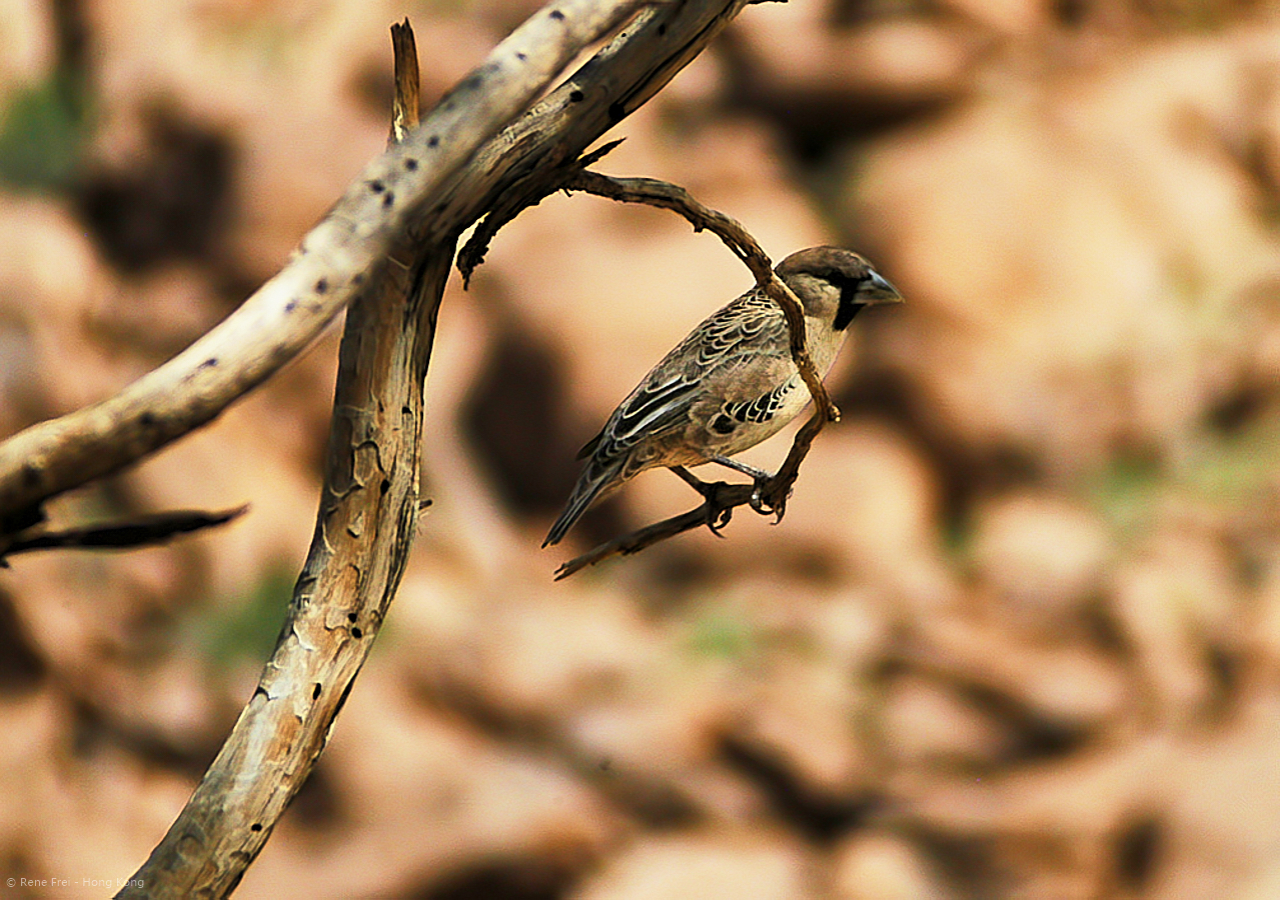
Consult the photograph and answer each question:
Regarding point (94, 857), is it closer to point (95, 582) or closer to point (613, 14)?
point (95, 582)

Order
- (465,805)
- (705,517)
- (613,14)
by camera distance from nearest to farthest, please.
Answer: (613,14) < (705,517) < (465,805)

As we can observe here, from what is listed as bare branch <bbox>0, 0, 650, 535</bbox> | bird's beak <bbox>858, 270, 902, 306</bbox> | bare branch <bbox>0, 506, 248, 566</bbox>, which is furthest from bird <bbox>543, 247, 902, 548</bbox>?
bare branch <bbox>0, 506, 248, 566</bbox>

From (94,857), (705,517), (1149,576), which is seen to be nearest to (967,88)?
(1149,576)

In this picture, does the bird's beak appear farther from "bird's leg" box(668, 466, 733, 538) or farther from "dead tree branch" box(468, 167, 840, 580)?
"bird's leg" box(668, 466, 733, 538)

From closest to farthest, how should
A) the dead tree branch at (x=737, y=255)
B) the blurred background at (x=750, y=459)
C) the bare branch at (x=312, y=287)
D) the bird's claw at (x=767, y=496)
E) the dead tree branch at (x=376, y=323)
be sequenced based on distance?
the bare branch at (x=312, y=287)
the dead tree branch at (x=376, y=323)
the dead tree branch at (x=737, y=255)
the bird's claw at (x=767, y=496)
the blurred background at (x=750, y=459)

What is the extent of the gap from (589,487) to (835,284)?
628 mm

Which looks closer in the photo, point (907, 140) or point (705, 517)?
point (705, 517)

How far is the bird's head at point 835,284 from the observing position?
7.79 feet

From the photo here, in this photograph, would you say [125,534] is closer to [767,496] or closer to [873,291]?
[767,496]

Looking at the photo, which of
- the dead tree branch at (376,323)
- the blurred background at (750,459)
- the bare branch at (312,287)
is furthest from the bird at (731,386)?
the blurred background at (750,459)

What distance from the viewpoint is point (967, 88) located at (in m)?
5.38


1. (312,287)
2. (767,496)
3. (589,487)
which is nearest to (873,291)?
(767,496)

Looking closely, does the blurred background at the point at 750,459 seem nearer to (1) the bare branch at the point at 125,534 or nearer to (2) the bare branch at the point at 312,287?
(2) the bare branch at the point at 312,287

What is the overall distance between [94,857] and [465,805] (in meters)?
1.67
